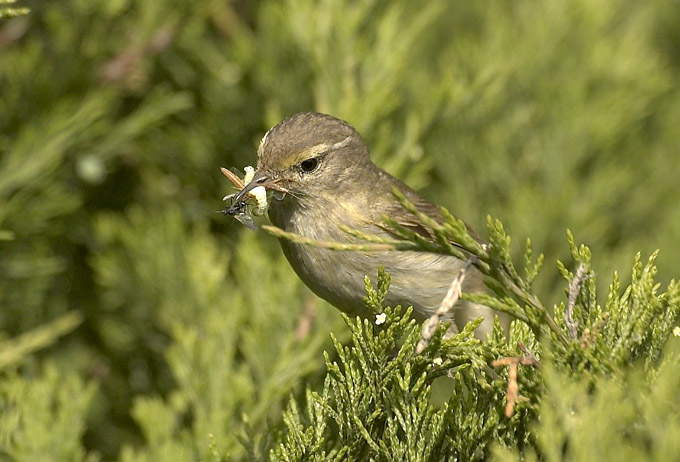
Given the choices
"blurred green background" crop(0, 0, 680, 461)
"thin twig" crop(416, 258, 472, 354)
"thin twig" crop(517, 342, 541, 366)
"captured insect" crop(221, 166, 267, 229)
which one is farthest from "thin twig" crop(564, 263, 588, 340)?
"blurred green background" crop(0, 0, 680, 461)

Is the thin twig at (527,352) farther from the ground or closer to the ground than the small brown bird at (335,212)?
closer to the ground

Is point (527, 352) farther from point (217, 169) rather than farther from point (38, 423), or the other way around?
point (217, 169)

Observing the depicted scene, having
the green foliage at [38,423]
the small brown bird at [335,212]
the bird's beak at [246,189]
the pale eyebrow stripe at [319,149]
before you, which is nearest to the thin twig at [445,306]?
the small brown bird at [335,212]

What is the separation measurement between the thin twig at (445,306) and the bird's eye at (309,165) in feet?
4.07

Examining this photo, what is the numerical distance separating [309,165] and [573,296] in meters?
1.41

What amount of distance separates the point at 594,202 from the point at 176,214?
1.97m

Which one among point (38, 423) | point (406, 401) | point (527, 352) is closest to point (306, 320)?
point (38, 423)

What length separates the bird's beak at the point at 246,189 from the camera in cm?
276

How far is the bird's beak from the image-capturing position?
2.76 meters

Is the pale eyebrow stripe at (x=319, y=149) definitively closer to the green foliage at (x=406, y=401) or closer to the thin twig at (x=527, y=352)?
the green foliage at (x=406, y=401)

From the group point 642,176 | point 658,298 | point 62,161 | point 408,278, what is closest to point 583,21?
point 642,176

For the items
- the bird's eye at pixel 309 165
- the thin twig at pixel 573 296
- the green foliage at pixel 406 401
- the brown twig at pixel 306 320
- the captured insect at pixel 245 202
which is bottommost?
the green foliage at pixel 406 401

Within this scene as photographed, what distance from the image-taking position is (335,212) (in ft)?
10.1

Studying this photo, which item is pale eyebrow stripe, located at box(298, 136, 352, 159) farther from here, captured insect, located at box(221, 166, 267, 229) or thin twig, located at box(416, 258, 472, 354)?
thin twig, located at box(416, 258, 472, 354)
